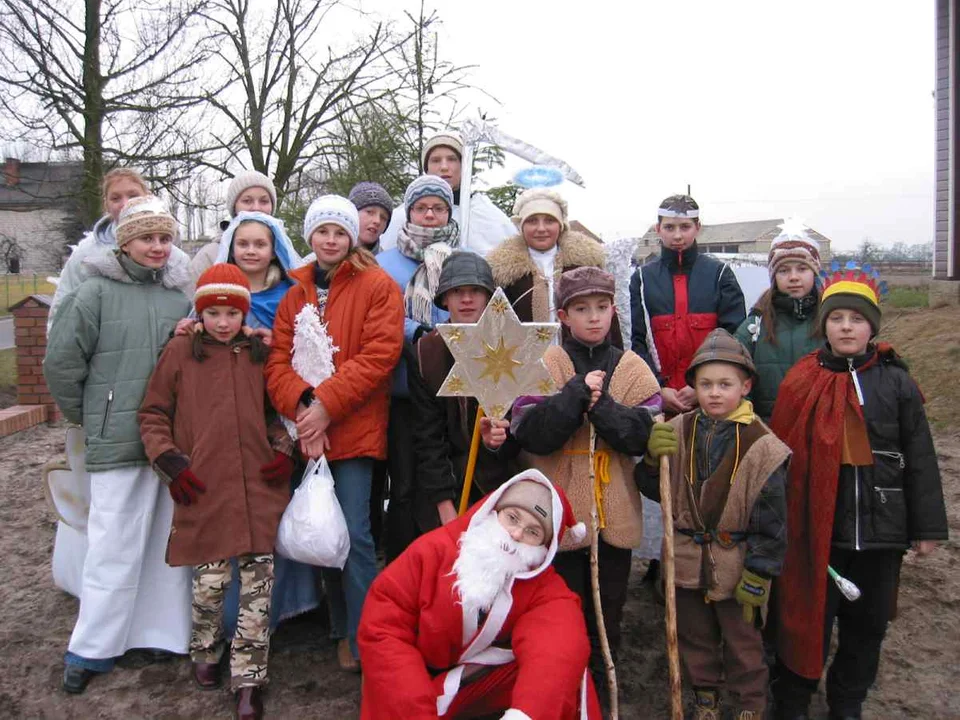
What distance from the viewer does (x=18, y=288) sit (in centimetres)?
3359

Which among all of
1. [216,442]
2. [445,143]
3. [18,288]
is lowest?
[216,442]

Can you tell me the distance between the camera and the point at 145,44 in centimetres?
1084

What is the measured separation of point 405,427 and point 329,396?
1.47ft

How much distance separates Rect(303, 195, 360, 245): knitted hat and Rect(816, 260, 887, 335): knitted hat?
2.07 metres

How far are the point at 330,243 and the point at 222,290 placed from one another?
0.51 m

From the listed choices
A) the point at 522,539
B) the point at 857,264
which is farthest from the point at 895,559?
the point at 522,539

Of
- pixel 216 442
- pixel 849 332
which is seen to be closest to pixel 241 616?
pixel 216 442

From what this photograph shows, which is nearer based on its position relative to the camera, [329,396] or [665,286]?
[329,396]

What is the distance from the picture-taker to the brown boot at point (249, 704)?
2.97 m

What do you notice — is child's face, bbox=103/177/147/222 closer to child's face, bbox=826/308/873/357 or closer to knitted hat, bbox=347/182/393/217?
knitted hat, bbox=347/182/393/217

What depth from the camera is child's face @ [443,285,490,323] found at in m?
3.19

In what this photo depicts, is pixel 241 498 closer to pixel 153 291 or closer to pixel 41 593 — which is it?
pixel 153 291

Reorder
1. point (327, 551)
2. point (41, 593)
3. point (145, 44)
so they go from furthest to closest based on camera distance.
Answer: point (145, 44), point (41, 593), point (327, 551)

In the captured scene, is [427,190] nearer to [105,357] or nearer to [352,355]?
[352,355]
